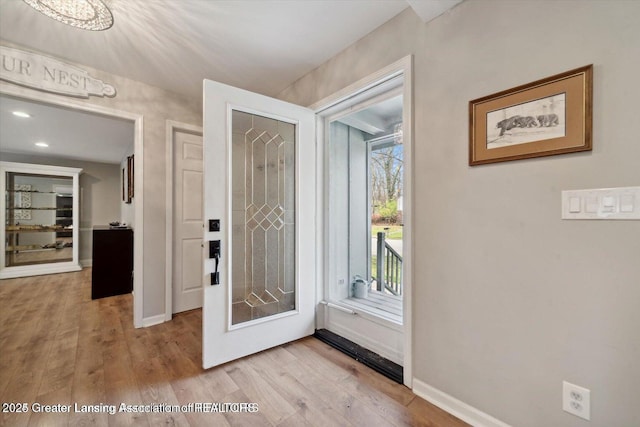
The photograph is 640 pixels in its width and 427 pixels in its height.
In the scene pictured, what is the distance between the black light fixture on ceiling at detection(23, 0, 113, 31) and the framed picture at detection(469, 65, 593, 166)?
2349 millimetres

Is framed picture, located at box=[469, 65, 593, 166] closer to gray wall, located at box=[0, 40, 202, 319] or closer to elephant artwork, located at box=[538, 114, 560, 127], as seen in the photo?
elephant artwork, located at box=[538, 114, 560, 127]

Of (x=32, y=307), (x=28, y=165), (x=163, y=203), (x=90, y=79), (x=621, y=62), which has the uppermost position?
(x=90, y=79)

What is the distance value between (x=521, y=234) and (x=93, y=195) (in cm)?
777

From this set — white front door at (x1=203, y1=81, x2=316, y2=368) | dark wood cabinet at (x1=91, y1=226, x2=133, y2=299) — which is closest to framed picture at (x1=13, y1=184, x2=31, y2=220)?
dark wood cabinet at (x1=91, y1=226, x2=133, y2=299)

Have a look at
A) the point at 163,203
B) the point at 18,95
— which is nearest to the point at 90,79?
the point at 18,95

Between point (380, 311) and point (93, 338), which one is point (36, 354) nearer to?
point (93, 338)

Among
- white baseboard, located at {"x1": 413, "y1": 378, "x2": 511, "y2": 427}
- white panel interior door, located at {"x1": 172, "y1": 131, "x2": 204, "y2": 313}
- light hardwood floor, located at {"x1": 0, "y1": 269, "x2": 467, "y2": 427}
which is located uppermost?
white panel interior door, located at {"x1": 172, "y1": 131, "x2": 204, "y2": 313}

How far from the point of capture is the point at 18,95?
2076mm

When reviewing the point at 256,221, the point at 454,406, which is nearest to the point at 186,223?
the point at 256,221

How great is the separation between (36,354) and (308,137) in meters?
2.84

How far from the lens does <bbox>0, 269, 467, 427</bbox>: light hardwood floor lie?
1.42 m

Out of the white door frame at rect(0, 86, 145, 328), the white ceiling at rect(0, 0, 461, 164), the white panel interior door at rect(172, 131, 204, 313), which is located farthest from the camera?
the white panel interior door at rect(172, 131, 204, 313)

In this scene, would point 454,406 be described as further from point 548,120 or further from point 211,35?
point 211,35

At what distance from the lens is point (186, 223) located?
9.96ft
